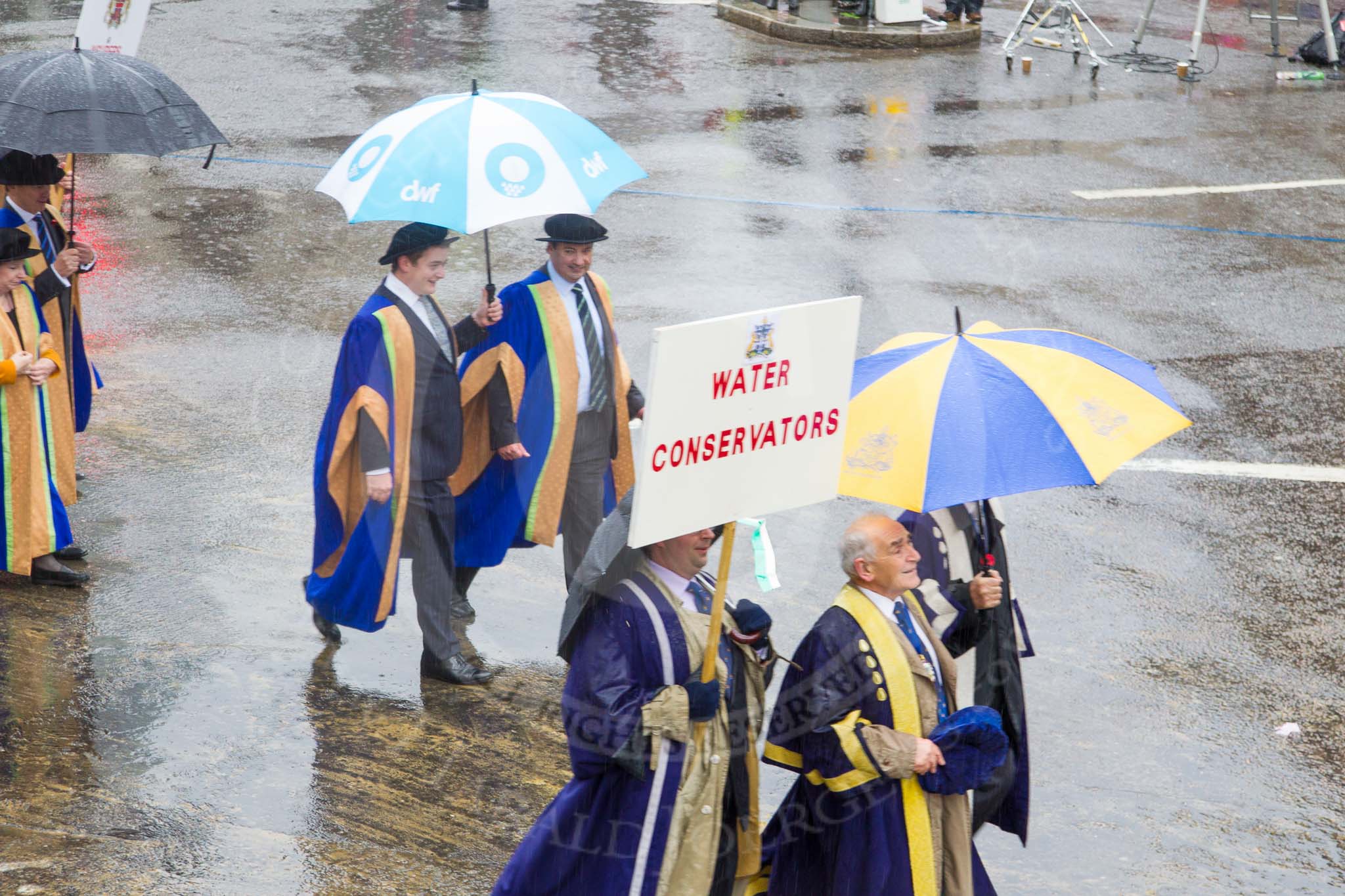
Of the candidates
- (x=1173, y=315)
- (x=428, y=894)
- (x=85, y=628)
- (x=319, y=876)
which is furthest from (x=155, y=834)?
(x=1173, y=315)

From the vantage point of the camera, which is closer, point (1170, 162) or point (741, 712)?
point (741, 712)

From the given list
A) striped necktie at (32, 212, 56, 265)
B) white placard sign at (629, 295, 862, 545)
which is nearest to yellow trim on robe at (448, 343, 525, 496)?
striped necktie at (32, 212, 56, 265)

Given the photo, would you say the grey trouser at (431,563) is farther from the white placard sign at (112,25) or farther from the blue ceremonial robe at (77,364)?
the white placard sign at (112,25)

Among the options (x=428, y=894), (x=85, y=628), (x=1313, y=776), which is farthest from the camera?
(x=85, y=628)

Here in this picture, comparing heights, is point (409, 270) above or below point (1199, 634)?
above

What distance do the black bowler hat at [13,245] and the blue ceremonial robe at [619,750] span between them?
141 inches

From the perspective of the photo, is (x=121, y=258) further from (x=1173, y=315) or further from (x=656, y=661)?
(x=656, y=661)

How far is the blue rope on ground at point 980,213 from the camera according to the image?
470 inches

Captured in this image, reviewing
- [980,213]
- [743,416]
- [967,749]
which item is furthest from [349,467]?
[980,213]

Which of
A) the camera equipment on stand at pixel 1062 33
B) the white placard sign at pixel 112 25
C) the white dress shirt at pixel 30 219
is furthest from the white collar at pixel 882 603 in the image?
the camera equipment on stand at pixel 1062 33

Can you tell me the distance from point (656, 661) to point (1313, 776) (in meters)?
3.11

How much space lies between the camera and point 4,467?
6.31m

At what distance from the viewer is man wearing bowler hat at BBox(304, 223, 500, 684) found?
5680 mm

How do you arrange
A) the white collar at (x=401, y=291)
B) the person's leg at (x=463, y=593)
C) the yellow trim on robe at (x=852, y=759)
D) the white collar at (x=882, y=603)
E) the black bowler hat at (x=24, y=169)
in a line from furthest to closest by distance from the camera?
1. the black bowler hat at (x=24, y=169)
2. the person's leg at (x=463, y=593)
3. the white collar at (x=401, y=291)
4. the white collar at (x=882, y=603)
5. the yellow trim on robe at (x=852, y=759)
